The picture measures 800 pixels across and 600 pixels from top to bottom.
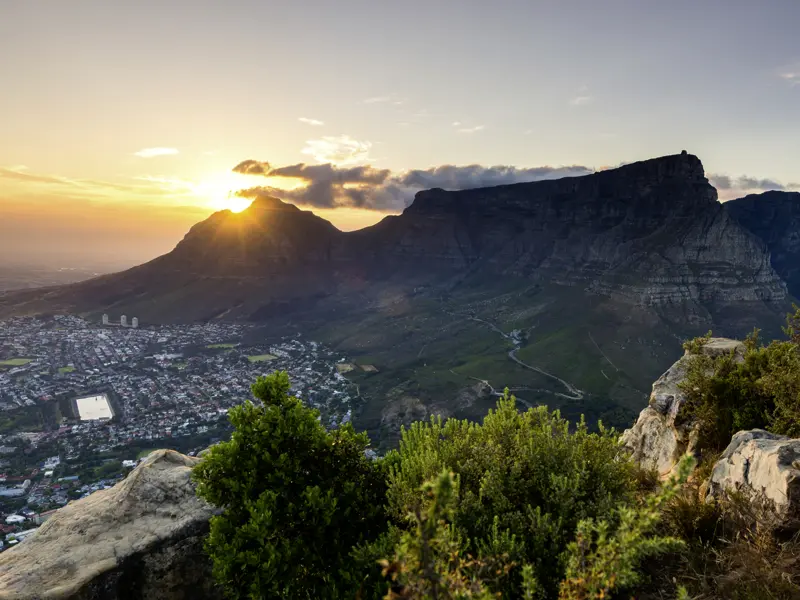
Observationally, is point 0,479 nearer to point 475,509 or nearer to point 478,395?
point 475,509

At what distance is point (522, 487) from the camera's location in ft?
31.0

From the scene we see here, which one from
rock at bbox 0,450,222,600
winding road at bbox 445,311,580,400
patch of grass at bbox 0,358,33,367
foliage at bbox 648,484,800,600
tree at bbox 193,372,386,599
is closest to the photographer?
foliage at bbox 648,484,800,600

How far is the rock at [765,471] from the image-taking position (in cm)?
812

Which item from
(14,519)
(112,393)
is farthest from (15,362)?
(14,519)

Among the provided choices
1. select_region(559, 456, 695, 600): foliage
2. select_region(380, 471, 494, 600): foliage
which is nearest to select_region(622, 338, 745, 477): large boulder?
select_region(559, 456, 695, 600): foliage

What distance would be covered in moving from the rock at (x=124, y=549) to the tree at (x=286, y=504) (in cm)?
262

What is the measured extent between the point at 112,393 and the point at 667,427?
12261cm

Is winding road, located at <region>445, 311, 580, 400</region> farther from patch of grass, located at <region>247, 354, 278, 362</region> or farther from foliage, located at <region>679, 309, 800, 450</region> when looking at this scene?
patch of grass, located at <region>247, 354, 278, 362</region>

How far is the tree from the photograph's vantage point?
360 inches

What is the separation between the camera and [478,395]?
106m

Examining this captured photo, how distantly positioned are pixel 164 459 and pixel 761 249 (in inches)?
9467

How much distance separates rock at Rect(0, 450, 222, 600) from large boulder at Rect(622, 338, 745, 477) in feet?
49.4

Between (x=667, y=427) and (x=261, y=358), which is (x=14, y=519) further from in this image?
(x=261, y=358)

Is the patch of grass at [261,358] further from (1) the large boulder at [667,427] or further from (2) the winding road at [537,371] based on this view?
(1) the large boulder at [667,427]
